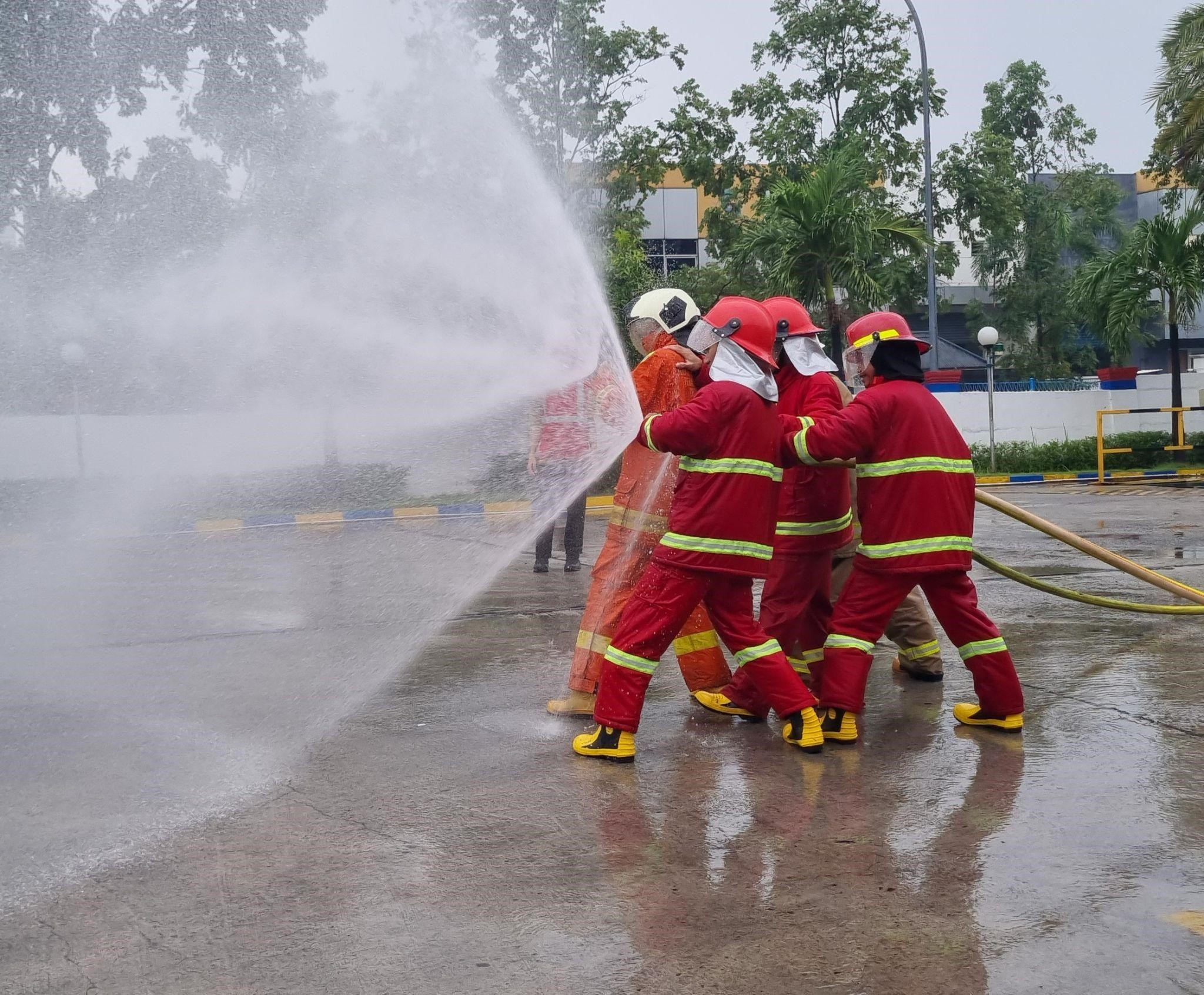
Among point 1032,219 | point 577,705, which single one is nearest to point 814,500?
point 577,705

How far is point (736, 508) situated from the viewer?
4.43 metres

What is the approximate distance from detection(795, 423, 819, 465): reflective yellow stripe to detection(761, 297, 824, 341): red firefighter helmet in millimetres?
649

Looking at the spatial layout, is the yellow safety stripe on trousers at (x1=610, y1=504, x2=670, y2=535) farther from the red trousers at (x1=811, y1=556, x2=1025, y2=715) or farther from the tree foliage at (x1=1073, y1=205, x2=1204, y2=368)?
the tree foliage at (x1=1073, y1=205, x2=1204, y2=368)

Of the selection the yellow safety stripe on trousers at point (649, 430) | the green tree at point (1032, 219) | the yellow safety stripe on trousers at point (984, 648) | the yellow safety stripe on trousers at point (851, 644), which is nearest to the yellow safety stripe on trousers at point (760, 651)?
the yellow safety stripe on trousers at point (851, 644)

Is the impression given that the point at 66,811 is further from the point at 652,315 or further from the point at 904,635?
the point at 904,635

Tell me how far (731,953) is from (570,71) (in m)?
18.5

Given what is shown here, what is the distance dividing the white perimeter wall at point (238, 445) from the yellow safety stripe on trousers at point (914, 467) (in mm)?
8395

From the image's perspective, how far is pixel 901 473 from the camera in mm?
4578

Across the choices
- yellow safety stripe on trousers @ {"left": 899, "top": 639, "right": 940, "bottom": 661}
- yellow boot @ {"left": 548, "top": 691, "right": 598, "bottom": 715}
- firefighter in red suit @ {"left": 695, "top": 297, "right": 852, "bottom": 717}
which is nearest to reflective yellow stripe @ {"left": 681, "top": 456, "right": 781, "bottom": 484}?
firefighter in red suit @ {"left": 695, "top": 297, "right": 852, "bottom": 717}

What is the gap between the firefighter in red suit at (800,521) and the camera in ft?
16.5

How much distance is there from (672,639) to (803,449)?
85cm

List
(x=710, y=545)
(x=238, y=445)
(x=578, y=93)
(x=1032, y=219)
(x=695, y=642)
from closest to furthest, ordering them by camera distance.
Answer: (x=710, y=545) < (x=695, y=642) < (x=238, y=445) < (x=578, y=93) < (x=1032, y=219)

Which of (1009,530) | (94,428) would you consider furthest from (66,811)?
(1009,530)

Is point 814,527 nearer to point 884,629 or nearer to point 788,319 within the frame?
point 884,629
